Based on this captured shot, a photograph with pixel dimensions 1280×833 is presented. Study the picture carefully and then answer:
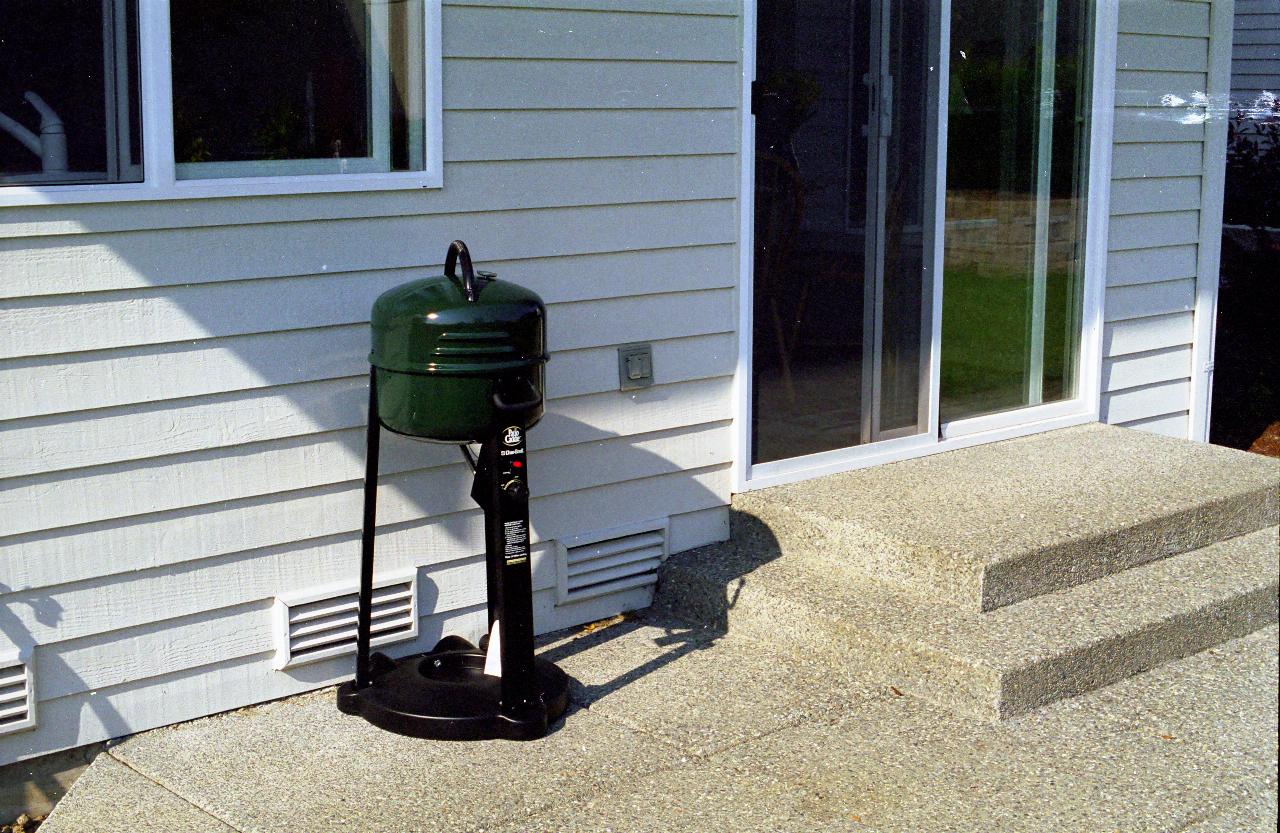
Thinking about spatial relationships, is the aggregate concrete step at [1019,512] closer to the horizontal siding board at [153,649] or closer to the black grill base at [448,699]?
the black grill base at [448,699]

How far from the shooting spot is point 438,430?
320 cm

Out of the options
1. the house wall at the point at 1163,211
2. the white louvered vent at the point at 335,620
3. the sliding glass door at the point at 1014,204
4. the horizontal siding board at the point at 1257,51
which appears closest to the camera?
the white louvered vent at the point at 335,620

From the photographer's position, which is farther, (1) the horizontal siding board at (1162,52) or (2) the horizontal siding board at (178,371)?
(1) the horizontal siding board at (1162,52)

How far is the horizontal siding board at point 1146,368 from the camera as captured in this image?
554cm

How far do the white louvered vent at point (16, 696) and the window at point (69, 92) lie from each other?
1082mm

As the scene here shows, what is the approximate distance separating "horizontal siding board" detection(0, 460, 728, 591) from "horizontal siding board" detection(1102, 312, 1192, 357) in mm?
2186

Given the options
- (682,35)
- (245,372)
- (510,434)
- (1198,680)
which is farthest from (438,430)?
(1198,680)

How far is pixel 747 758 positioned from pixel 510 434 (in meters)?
0.96

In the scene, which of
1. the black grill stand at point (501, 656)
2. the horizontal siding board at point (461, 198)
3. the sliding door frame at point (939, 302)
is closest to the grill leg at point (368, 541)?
the black grill stand at point (501, 656)

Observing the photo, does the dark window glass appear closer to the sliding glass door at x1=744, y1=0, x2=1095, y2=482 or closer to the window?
the window

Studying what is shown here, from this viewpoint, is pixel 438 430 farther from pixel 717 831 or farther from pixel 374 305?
pixel 717 831

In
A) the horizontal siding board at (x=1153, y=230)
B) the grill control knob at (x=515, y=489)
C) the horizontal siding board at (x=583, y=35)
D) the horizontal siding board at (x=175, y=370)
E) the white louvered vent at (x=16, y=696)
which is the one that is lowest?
the white louvered vent at (x=16, y=696)

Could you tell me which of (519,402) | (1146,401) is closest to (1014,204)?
(1146,401)

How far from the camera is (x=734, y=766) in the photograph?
3.23m
